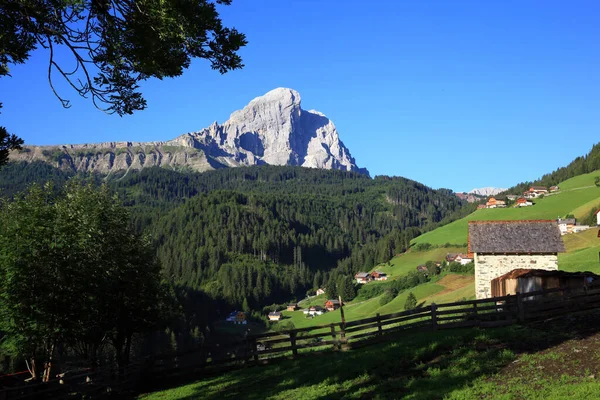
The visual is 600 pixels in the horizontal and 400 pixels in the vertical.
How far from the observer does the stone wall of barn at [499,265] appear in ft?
140

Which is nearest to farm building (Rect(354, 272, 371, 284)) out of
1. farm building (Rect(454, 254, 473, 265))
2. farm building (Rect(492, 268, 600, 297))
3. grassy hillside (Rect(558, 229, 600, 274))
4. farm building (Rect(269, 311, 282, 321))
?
farm building (Rect(269, 311, 282, 321))

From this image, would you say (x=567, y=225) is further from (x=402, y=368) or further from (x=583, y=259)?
(x=402, y=368)

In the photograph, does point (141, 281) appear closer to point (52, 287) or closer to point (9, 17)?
point (52, 287)

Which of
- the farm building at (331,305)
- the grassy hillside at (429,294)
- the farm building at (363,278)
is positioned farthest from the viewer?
the farm building at (363,278)

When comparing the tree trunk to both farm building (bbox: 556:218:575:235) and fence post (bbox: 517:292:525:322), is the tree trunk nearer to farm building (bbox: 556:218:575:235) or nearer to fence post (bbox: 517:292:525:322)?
fence post (bbox: 517:292:525:322)

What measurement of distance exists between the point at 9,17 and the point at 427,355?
16.3 metres

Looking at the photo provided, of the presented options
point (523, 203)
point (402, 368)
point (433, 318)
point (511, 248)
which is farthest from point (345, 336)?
point (523, 203)

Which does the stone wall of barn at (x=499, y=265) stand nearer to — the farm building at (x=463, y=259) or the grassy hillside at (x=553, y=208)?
the farm building at (x=463, y=259)

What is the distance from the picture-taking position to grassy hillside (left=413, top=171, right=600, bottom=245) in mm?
140750

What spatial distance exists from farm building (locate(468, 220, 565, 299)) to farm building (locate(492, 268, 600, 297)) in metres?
1.31

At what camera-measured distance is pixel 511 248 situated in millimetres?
42969

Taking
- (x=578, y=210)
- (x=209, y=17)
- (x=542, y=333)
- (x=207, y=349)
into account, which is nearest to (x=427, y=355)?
(x=542, y=333)

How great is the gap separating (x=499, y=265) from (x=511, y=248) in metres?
1.84

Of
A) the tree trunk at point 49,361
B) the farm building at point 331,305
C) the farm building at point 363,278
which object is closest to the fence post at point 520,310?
the tree trunk at point 49,361
